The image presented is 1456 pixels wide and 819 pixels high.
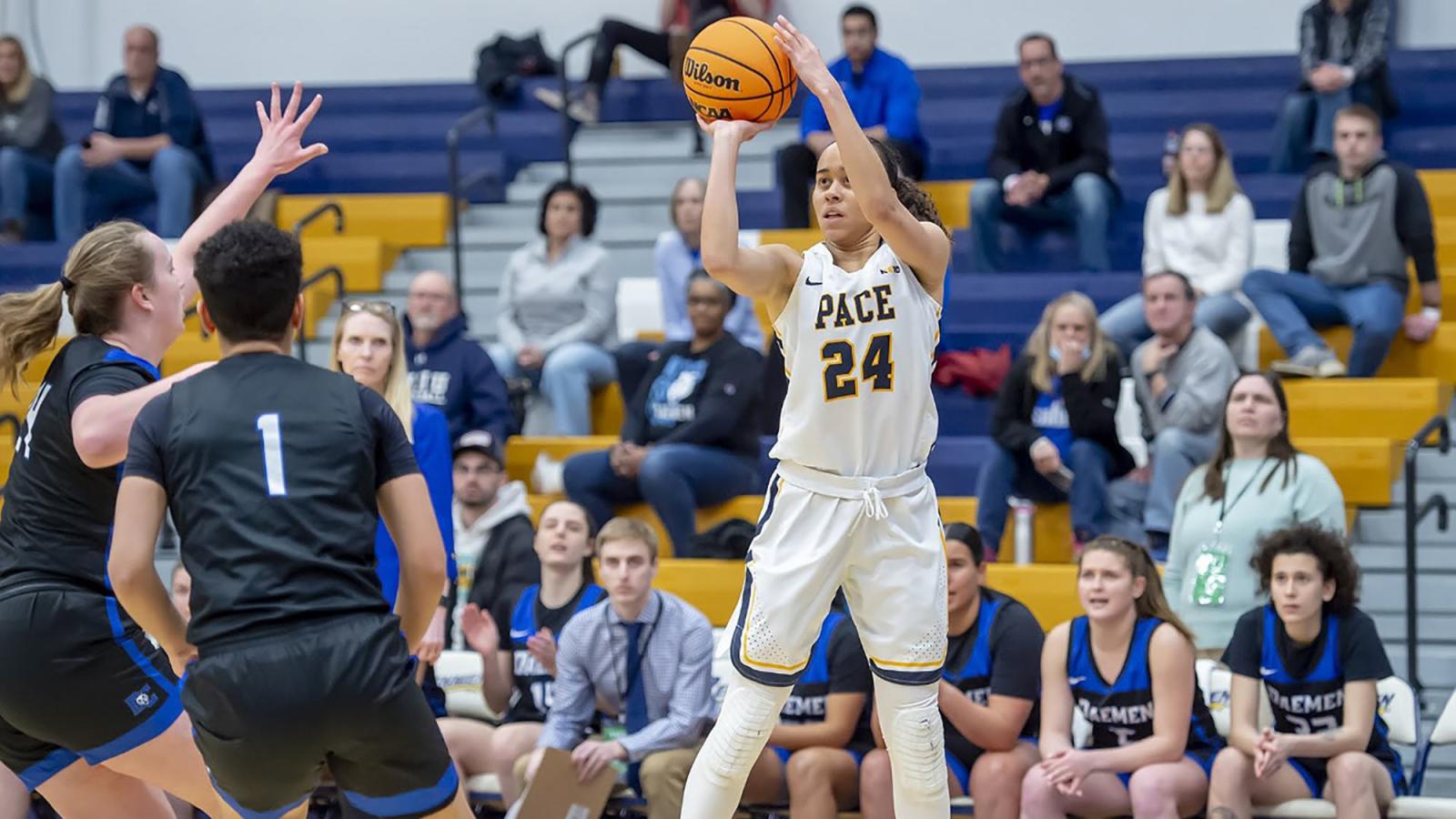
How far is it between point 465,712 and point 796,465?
124 inches

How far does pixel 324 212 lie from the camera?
1094 centimetres

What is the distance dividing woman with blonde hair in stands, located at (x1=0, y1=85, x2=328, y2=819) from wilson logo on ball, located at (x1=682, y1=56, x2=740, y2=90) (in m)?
1.14

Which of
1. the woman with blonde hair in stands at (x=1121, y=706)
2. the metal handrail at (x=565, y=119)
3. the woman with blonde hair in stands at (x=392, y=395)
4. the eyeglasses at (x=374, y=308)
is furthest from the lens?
the metal handrail at (x=565, y=119)

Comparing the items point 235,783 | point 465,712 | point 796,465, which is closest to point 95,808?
point 235,783

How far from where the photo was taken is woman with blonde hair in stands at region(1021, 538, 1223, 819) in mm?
6176

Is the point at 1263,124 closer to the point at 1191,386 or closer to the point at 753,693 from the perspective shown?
the point at 1191,386

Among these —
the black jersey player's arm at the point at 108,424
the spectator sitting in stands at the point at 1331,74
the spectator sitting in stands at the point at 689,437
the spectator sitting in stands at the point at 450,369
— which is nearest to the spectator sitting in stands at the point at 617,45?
the spectator sitting in stands at the point at 450,369

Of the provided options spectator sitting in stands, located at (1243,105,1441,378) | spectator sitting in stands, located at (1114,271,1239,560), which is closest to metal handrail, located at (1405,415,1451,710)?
spectator sitting in stands, located at (1114,271,1239,560)

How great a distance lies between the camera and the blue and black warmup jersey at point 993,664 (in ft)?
21.4

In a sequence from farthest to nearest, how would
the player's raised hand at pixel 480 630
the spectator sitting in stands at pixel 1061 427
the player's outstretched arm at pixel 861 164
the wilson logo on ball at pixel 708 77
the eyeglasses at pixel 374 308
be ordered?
the spectator sitting in stands at pixel 1061 427 < the player's raised hand at pixel 480 630 < the eyeglasses at pixel 374 308 < the wilson logo on ball at pixel 708 77 < the player's outstretched arm at pixel 861 164

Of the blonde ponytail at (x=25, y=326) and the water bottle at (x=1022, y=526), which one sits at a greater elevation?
the blonde ponytail at (x=25, y=326)

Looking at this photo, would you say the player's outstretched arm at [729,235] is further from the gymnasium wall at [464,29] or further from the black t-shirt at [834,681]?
the gymnasium wall at [464,29]

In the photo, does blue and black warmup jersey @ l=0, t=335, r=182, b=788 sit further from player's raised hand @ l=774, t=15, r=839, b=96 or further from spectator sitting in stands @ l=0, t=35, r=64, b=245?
spectator sitting in stands @ l=0, t=35, r=64, b=245

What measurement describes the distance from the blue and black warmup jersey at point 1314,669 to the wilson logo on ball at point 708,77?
2.90m
